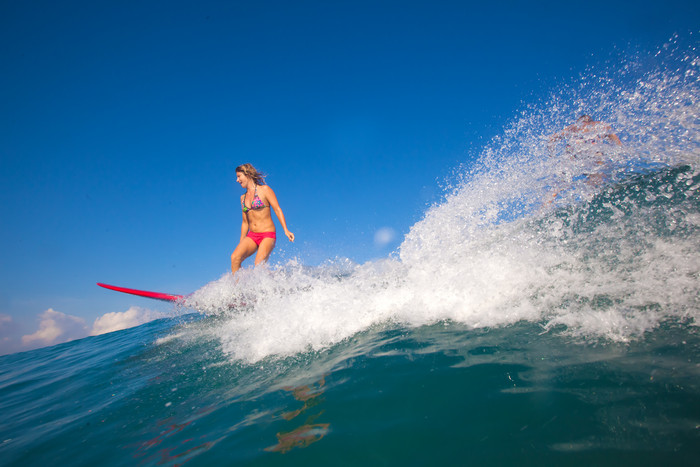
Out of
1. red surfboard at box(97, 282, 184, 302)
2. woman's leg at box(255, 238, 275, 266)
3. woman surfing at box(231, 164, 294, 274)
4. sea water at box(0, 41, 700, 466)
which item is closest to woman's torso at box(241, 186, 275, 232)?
woman surfing at box(231, 164, 294, 274)

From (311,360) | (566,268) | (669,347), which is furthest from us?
(566,268)

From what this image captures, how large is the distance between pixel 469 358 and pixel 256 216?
18.2 ft

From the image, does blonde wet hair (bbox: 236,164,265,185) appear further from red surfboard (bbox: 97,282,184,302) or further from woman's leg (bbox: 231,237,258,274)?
red surfboard (bbox: 97,282,184,302)

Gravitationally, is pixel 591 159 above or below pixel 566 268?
above

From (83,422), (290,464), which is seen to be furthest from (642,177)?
(83,422)

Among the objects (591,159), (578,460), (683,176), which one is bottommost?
(578,460)

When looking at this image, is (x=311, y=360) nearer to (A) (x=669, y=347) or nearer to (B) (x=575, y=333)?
(B) (x=575, y=333)

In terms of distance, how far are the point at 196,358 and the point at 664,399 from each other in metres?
4.53

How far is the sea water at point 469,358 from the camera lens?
1.51 metres

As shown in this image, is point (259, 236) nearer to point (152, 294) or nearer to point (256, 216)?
point (256, 216)

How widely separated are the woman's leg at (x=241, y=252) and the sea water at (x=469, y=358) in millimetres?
1319

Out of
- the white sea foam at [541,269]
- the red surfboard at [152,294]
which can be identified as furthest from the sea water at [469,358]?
the red surfboard at [152,294]

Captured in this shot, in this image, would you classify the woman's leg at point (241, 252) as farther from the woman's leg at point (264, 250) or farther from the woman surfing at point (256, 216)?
the woman's leg at point (264, 250)

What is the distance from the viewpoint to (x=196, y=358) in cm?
395
